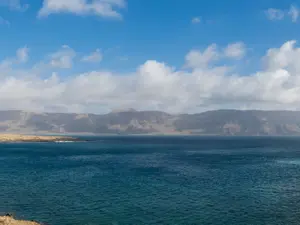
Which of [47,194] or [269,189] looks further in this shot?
[269,189]

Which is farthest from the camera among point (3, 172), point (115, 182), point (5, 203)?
point (3, 172)

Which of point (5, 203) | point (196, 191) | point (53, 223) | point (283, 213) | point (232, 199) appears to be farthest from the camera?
point (196, 191)

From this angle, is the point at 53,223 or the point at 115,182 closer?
the point at 53,223

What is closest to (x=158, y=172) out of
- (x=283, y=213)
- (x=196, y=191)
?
(x=196, y=191)

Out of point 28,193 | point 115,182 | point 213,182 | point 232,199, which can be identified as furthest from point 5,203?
point 213,182

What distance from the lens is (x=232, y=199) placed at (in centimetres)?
7369

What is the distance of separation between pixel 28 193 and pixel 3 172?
4530cm

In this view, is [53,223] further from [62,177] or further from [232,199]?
[62,177]

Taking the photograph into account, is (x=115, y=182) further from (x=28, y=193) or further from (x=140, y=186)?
(x=28, y=193)

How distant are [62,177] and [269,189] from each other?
69730 millimetres

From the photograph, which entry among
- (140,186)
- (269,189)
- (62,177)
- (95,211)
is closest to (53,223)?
(95,211)

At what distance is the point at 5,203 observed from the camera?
68312mm

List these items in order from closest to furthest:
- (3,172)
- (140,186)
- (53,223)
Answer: (53,223) < (140,186) < (3,172)

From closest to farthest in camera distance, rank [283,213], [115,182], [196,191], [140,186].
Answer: [283,213]
[196,191]
[140,186]
[115,182]
